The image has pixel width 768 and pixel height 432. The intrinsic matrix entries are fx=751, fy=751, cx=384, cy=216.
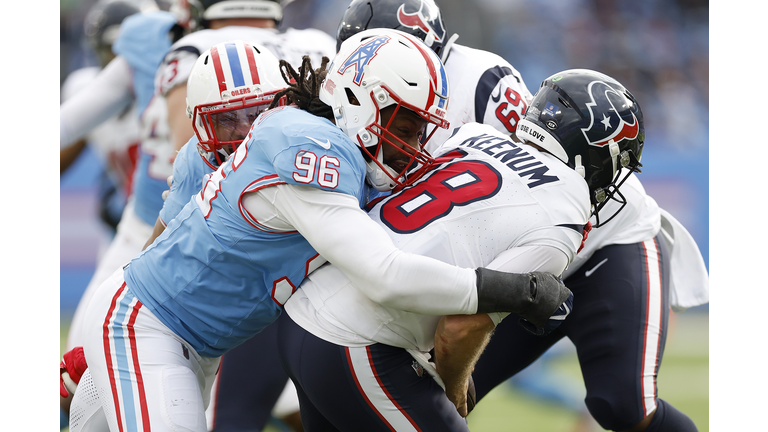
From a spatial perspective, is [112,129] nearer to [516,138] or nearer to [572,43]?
[516,138]

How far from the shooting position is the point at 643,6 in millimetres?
9930

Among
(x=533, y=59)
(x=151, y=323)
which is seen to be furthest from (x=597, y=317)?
(x=533, y=59)

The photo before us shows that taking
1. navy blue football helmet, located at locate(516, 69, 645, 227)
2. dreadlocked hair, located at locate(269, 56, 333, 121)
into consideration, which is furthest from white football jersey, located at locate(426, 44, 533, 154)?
dreadlocked hair, located at locate(269, 56, 333, 121)

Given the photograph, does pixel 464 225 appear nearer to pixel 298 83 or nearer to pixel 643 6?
pixel 298 83

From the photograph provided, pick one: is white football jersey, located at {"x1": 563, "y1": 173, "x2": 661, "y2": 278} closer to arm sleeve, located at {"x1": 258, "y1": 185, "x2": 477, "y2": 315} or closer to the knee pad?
arm sleeve, located at {"x1": 258, "y1": 185, "x2": 477, "y2": 315}

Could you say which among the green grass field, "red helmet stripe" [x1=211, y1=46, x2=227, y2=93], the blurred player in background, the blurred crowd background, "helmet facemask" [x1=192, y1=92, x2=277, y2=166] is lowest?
the green grass field

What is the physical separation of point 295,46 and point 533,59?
6460 millimetres

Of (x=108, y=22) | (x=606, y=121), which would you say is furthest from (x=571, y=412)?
(x=108, y=22)

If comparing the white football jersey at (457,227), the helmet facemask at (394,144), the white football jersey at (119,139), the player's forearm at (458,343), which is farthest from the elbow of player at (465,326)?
the white football jersey at (119,139)

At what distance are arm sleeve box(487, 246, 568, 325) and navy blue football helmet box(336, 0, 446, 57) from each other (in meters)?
1.30

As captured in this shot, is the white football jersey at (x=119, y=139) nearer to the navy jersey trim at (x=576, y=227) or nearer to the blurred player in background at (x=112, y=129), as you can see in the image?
the blurred player in background at (x=112, y=129)

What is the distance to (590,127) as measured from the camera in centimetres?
234

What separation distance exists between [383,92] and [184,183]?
994 millimetres

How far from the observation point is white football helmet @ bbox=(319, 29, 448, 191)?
7.14ft
